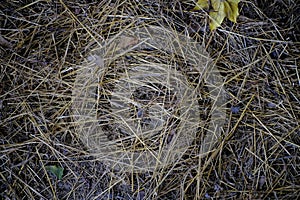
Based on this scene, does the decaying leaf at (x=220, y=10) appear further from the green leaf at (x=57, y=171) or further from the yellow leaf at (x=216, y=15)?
the green leaf at (x=57, y=171)

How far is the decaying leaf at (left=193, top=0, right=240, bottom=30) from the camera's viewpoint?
1.32 metres

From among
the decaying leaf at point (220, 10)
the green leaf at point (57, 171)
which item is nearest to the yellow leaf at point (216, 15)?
the decaying leaf at point (220, 10)

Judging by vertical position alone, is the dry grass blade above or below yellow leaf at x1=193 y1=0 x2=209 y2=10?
below

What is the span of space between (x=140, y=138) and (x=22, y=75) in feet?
1.62

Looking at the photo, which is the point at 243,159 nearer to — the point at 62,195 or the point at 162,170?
the point at 162,170

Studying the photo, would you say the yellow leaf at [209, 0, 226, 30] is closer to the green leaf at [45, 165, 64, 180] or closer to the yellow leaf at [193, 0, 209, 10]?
the yellow leaf at [193, 0, 209, 10]

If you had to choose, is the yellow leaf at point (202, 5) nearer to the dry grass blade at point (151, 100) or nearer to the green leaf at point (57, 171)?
the dry grass blade at point (151, 100)

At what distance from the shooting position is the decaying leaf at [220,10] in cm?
132

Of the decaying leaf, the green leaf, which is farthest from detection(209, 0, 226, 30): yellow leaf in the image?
the green leaf

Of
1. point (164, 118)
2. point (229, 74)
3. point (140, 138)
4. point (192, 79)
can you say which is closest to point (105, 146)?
point (140, 138)

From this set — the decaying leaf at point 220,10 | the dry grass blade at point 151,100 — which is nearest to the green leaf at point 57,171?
the dry grass blade at point 151,100

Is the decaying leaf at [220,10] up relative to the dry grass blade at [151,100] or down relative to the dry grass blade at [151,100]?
up

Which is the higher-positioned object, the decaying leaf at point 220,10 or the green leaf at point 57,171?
the decaying leaf at point 220,10

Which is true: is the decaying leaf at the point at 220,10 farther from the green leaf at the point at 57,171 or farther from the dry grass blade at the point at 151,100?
the green leaf at the point at 57,171
